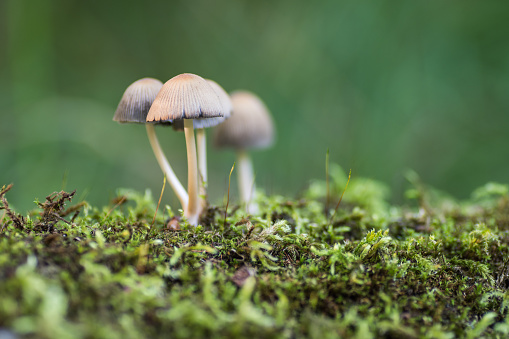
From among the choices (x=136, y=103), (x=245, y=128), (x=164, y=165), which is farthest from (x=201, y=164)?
(x=245, y=128)

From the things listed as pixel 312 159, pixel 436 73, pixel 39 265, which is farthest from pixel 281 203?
pixel 436 73

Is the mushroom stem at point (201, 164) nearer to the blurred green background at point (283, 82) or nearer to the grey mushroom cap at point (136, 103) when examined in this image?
the grey mushroom cap at point (136, 103)

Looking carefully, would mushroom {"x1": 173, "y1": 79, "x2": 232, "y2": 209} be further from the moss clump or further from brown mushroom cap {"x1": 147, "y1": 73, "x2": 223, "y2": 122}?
the moss clump

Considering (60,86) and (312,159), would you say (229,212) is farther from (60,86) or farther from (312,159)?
(60,86)

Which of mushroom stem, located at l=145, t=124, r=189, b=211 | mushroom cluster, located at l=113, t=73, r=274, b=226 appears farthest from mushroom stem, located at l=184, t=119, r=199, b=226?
mushroom stem, located at l=145, t=124, r=189, b=211

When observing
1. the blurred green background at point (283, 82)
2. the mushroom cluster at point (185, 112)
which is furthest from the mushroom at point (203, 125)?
the blurred green background at point (283, 82)
